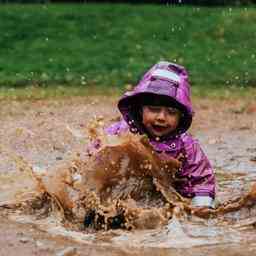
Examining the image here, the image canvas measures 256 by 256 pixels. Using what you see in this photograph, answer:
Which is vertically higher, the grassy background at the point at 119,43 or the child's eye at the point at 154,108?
the grassy background at the point at 119,43

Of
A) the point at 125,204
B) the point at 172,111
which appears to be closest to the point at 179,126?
the point at 172,111

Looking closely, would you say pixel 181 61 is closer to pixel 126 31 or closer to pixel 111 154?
pixel 126 31

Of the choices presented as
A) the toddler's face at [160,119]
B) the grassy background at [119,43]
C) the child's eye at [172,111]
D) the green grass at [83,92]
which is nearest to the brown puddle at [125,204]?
the toddler's face at [160,119]

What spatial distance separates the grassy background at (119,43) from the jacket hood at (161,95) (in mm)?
5917

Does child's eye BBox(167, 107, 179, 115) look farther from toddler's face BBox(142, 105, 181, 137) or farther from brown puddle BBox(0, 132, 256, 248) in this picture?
brown puddle BBox(0, 132, 256, 248)

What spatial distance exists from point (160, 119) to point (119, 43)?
8.73 m

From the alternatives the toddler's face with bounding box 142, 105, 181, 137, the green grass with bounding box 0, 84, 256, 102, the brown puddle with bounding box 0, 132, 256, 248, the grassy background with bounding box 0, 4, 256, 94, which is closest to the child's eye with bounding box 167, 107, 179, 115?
the toddler's face with bounding box 142, 105, 181, 137

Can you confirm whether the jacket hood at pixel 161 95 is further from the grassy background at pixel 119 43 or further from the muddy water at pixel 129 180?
the grassy background at pixel 119 43

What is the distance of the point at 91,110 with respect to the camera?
970cm

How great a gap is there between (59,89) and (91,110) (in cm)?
159

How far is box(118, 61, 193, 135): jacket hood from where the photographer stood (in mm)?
5348

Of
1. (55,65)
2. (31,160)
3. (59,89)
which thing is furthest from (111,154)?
(55,65)

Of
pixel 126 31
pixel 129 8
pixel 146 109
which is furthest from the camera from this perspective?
pixel 129 8

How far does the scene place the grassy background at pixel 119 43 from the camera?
12.1m
